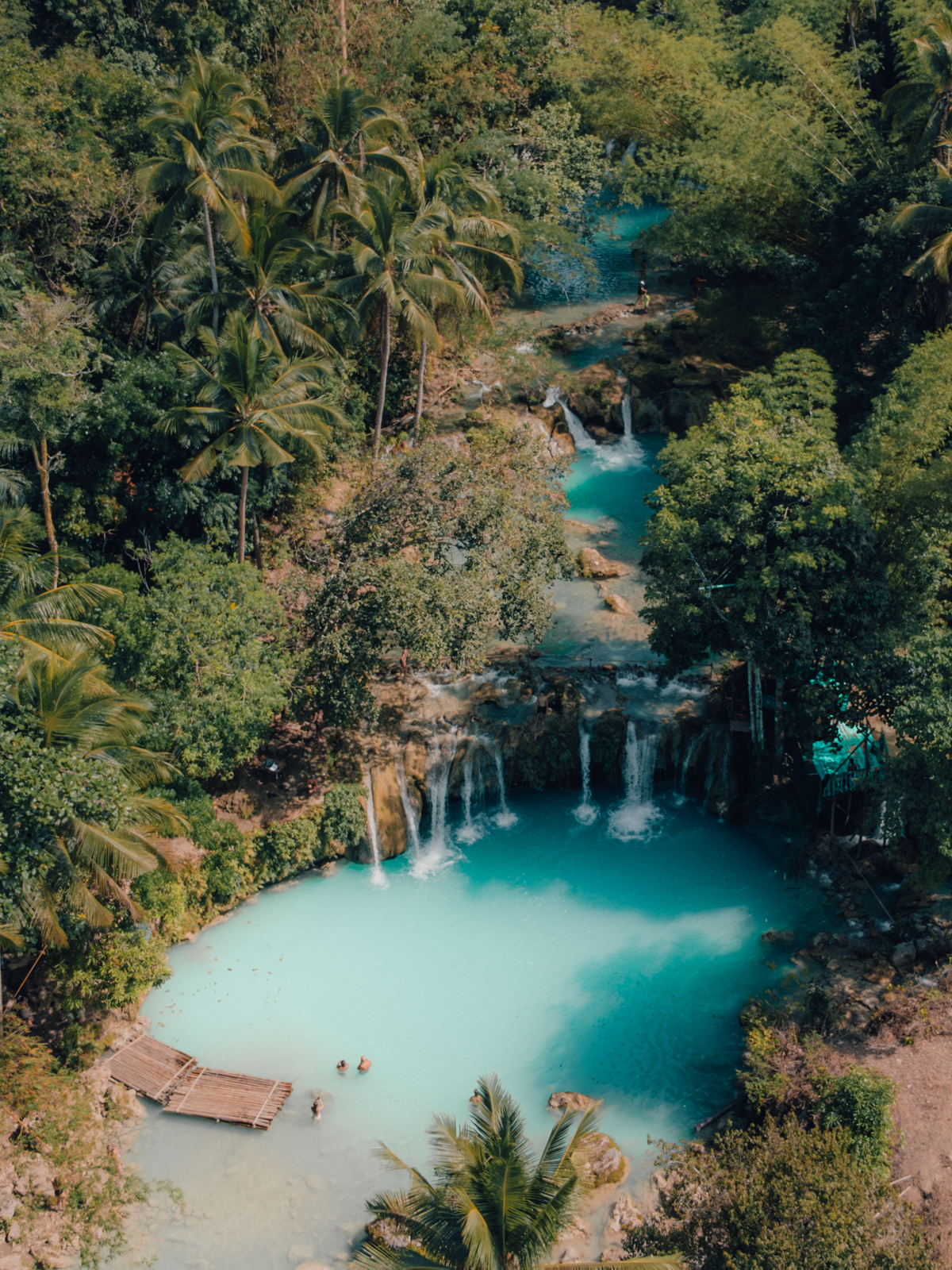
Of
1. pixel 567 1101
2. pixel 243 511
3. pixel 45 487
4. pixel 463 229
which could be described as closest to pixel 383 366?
pixel 463 229

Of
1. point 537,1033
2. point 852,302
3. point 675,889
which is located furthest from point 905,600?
point 852,302

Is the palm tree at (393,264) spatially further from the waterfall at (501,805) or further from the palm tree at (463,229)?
the waterfall at (501,805)

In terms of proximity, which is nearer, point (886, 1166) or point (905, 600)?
point (886, 1166)

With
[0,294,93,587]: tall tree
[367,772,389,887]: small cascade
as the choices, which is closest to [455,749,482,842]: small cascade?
[367,772,389,887]: small cascade

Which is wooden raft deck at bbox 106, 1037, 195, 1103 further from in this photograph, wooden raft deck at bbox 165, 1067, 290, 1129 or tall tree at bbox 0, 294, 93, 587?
tall tree at bbox 0, 294, 93, 587

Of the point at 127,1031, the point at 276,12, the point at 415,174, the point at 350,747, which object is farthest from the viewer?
the point at 276,12

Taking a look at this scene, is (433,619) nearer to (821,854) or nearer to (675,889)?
(675,889)

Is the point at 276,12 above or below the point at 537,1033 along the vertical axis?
above
